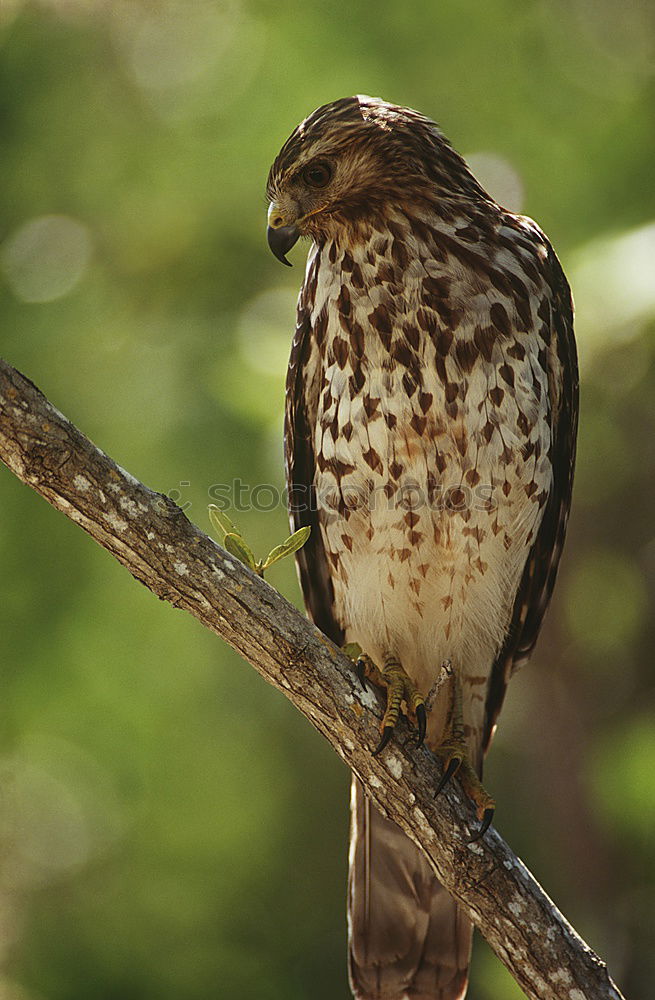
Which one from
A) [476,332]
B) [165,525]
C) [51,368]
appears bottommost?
[165,525]

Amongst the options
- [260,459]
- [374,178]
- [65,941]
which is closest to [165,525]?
[374,178]

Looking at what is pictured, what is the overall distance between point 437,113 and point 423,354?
4.39 metres

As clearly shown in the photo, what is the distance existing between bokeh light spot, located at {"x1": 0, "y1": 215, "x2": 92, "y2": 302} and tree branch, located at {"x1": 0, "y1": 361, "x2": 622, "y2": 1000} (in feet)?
13.9

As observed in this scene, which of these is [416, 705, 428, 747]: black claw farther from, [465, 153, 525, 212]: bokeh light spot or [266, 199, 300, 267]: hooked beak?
[465, 153, 525, 212]: bokeh light spot

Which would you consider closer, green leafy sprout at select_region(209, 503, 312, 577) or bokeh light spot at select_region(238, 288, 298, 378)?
green leafy sprout at select_region(209, 503, 312, 577)

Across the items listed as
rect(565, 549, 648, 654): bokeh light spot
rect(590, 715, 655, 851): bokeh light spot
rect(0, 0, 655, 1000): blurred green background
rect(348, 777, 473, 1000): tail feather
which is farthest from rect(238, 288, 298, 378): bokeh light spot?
rect(590, 715, 655, 851): bokeh light spot

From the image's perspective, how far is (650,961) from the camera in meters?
5.32

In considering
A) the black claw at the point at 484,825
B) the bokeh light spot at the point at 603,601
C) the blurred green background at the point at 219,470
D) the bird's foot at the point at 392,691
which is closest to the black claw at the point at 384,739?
the bird's foot at the point at 392,691

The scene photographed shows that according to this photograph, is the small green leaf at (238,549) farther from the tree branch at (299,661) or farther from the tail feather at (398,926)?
the tail feather at (398,926)

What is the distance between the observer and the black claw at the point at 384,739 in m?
2.44

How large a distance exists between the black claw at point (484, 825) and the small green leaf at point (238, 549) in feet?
2.57

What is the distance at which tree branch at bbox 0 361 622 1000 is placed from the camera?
2096mm

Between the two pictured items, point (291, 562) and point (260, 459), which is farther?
point (291, 562)

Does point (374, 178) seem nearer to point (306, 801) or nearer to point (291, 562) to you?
point (291, 562)
